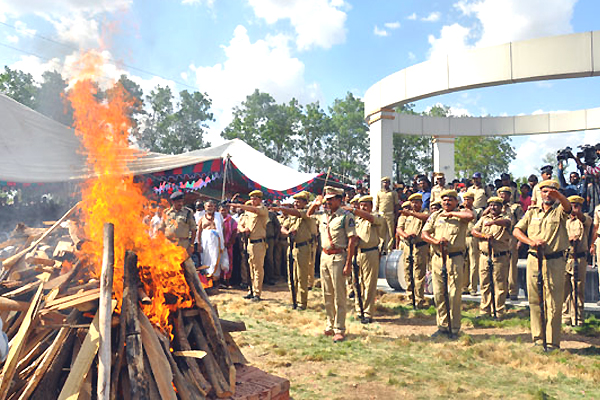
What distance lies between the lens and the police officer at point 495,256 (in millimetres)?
7875

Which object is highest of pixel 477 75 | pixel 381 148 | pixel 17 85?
pixel 17 85

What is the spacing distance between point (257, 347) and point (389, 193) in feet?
23.8

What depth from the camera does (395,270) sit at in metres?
9.38

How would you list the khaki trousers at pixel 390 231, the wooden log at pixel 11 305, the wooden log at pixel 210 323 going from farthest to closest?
the khaki trousers at pixel 390 231
the wooden log at pixel 210 323
the wooden log at pixel 11 305

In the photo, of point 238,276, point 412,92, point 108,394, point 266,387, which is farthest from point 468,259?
point 108,394

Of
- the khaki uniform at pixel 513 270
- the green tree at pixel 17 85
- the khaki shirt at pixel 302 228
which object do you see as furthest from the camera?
the green tree at pixel 17 85

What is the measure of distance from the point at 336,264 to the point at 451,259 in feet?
5.92

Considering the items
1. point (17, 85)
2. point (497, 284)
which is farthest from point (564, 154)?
point (17, 85)

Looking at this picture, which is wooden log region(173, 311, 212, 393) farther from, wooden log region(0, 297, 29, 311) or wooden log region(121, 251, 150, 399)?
wooden log region(0, 297, 29, 311)

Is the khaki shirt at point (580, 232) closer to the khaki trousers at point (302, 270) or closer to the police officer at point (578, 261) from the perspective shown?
the police officer at point (578, 261)

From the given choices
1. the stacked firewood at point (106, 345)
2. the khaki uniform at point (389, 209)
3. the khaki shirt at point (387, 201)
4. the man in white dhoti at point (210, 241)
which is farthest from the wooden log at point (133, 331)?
the khaki shirt at point (387, 201)

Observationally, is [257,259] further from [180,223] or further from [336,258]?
[336,258]

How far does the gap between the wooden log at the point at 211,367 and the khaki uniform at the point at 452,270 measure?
13.8ft

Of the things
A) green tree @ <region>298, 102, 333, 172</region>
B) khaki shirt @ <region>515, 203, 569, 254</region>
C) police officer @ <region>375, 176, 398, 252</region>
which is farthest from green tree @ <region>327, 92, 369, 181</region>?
khaki shirt @ <region>515, 203, 569, 254</region>
